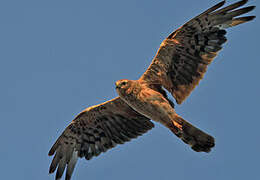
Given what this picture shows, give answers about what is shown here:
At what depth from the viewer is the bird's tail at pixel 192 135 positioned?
11.5 metres

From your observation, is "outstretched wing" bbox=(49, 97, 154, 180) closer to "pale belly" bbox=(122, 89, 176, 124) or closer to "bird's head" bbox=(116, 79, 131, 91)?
"pale belly" bbox=(122, 89, 176, 124)

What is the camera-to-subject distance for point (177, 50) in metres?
12.0

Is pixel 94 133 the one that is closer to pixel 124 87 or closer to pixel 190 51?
pixel 124 87

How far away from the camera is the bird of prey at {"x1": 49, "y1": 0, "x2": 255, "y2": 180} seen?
Answer: 11.6 meters

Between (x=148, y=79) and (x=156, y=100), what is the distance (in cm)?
77

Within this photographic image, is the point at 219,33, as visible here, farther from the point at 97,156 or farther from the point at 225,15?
the point at 97,156

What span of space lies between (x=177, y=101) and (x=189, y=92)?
0.38 m

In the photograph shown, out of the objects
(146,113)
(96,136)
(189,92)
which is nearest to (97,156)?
(96,136)

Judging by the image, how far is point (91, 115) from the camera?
42.9 ft

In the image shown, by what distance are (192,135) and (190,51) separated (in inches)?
83.3

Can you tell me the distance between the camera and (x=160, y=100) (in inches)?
461

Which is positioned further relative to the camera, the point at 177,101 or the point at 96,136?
the point at 96,136

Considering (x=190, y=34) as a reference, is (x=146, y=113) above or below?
below

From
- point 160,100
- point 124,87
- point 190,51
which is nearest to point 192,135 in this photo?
point 160,100
